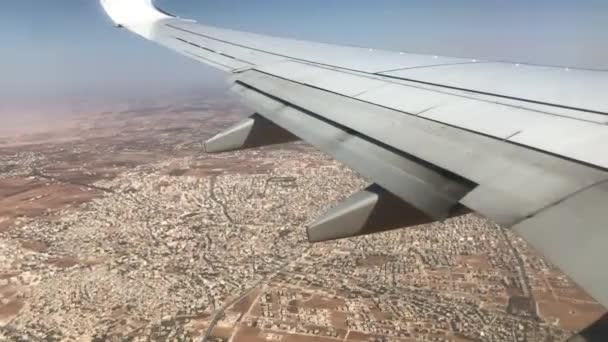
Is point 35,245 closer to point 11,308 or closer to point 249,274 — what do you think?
point 11,308

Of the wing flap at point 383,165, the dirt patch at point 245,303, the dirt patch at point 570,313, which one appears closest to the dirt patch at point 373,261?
the dirt patch at point 245,303

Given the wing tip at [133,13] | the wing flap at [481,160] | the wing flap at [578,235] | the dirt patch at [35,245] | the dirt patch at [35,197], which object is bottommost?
the dirt patch at [35,197]

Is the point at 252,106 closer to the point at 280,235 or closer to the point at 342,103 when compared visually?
the point at 342,103

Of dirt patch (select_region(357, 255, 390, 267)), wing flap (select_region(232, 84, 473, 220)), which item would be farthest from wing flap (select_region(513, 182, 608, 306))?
dirt patch (select_region(357, 255, 390, 267))

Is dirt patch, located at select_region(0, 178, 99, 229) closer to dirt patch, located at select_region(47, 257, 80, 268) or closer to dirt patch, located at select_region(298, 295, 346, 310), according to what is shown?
dirt patch, located at select_region(47, 257, 80, 268)

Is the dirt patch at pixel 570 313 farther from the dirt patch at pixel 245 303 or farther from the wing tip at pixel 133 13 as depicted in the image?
the wing tip at pixel 133 13

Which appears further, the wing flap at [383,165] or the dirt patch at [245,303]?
the dirt patch at [245,303]
